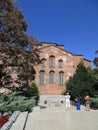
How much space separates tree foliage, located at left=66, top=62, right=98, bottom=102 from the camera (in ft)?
119

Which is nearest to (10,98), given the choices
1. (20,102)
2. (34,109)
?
(20,102)

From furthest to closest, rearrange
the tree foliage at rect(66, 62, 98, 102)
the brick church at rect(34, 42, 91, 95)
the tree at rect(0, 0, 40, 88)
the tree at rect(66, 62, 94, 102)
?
the brick church at rect(34, 42, 91, 95) → the tree at rect(66, 62, 94, 102) → the tree foliage at rect(66, 62, 98, 102) → the tree at rect(0, 0, 40, 88)

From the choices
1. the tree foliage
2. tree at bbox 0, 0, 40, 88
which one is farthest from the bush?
the tree foliage

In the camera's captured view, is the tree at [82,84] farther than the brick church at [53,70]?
No

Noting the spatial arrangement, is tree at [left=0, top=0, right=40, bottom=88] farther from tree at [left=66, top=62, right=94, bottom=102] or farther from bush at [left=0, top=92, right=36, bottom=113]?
tree at [left=66, top=62, right=94, bottom=102]

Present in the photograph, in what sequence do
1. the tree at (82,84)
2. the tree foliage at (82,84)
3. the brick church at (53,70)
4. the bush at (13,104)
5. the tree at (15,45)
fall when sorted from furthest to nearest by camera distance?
1. the brick church at (53,70)
2. the tree at (82,84)
3. the tree foliage at (82,84)
4. the tree at (15,45)
5. the bush at (13,104)

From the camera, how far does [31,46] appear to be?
24.1 meters

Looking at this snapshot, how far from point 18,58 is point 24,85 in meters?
3.33

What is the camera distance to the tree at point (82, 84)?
3631 centimetres

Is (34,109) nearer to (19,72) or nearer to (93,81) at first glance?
(19,72)

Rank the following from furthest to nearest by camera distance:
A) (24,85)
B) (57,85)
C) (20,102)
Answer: (57,85), (24,85), (20,102)

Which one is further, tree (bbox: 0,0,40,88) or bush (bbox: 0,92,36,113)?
tree (bbox: 0,0,40,88)

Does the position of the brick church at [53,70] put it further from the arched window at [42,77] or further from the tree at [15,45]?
the tree at [15,45]

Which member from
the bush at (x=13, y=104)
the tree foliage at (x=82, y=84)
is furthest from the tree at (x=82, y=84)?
the bush at (x=13, y=104)
